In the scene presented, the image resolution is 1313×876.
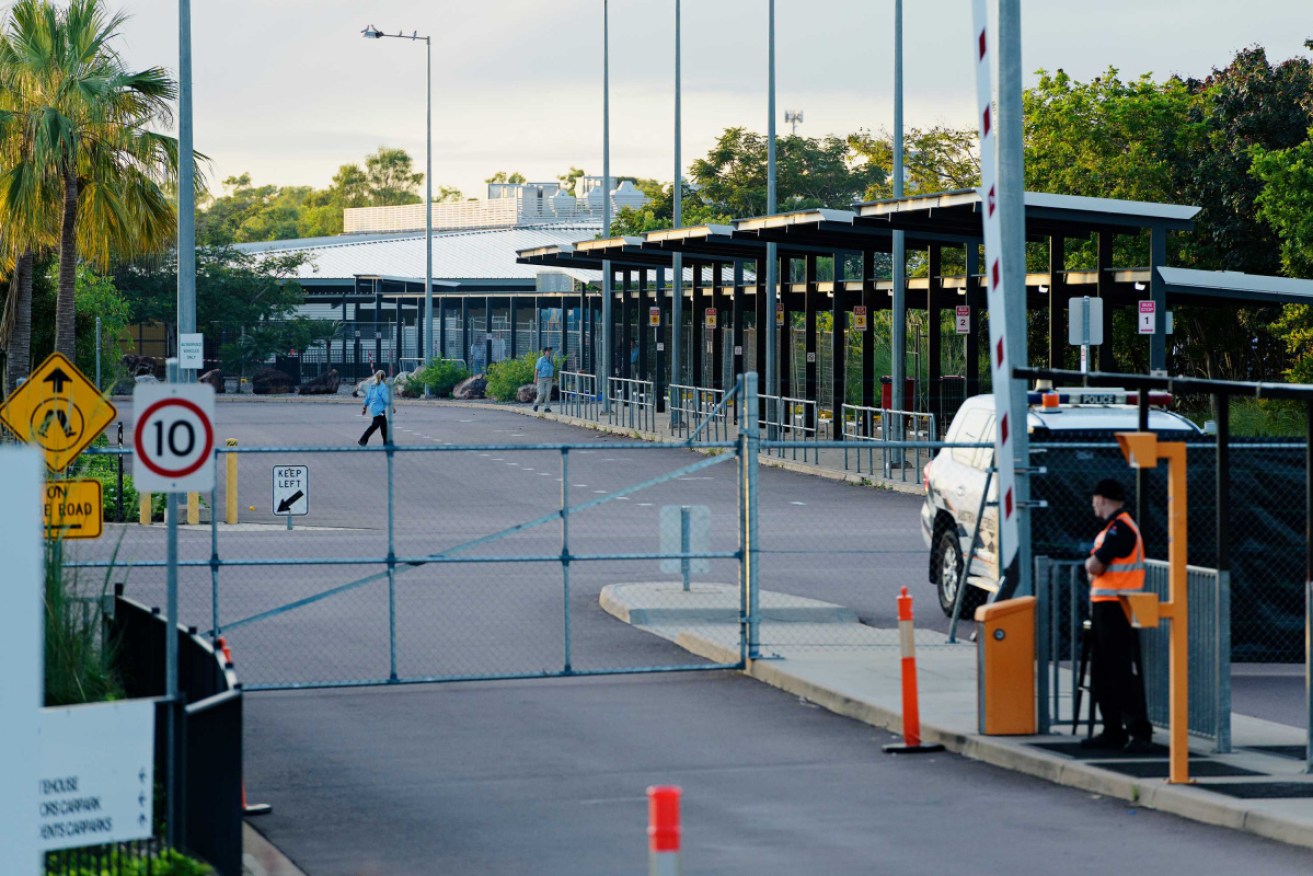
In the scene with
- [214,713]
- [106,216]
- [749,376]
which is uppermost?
[106,216]

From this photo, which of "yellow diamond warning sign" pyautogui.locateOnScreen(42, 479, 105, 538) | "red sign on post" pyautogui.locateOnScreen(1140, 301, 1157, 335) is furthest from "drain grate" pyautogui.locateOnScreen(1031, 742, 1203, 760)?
"red sign on post" pyautogui.locateOnScreen(1140, 301, 1157, 335)

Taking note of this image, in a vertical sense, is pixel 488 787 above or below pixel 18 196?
below

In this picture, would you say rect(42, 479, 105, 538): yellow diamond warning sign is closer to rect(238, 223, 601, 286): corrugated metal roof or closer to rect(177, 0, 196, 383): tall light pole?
rect(177, 0, 196, 383): tall light pole

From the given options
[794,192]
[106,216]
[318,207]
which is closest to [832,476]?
[106,216]

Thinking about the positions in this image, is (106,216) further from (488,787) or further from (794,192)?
(794,192)

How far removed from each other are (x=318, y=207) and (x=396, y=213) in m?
55.2

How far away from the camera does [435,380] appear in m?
70.1

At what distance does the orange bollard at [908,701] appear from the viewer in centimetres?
1189

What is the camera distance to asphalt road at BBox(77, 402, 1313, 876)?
9.45m

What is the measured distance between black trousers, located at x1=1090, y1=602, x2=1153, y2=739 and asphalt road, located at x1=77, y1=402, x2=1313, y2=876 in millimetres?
823

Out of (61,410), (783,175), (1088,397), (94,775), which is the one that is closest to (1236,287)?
(1088,397)

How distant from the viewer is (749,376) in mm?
14578

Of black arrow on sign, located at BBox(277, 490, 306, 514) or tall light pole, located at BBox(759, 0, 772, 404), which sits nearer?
black arrow on sign, located at BBox(277, 490, 306, 514)

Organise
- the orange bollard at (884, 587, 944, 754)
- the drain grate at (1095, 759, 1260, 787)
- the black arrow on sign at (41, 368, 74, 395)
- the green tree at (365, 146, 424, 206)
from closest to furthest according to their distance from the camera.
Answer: the drain grate at (1095, 759, 1260, 787) → the orange bollard at (884, 587, 944, 754) → the black arrow on sign at (41, 368, 74, 395) → the green tree at (365, 146, 424, 206)
